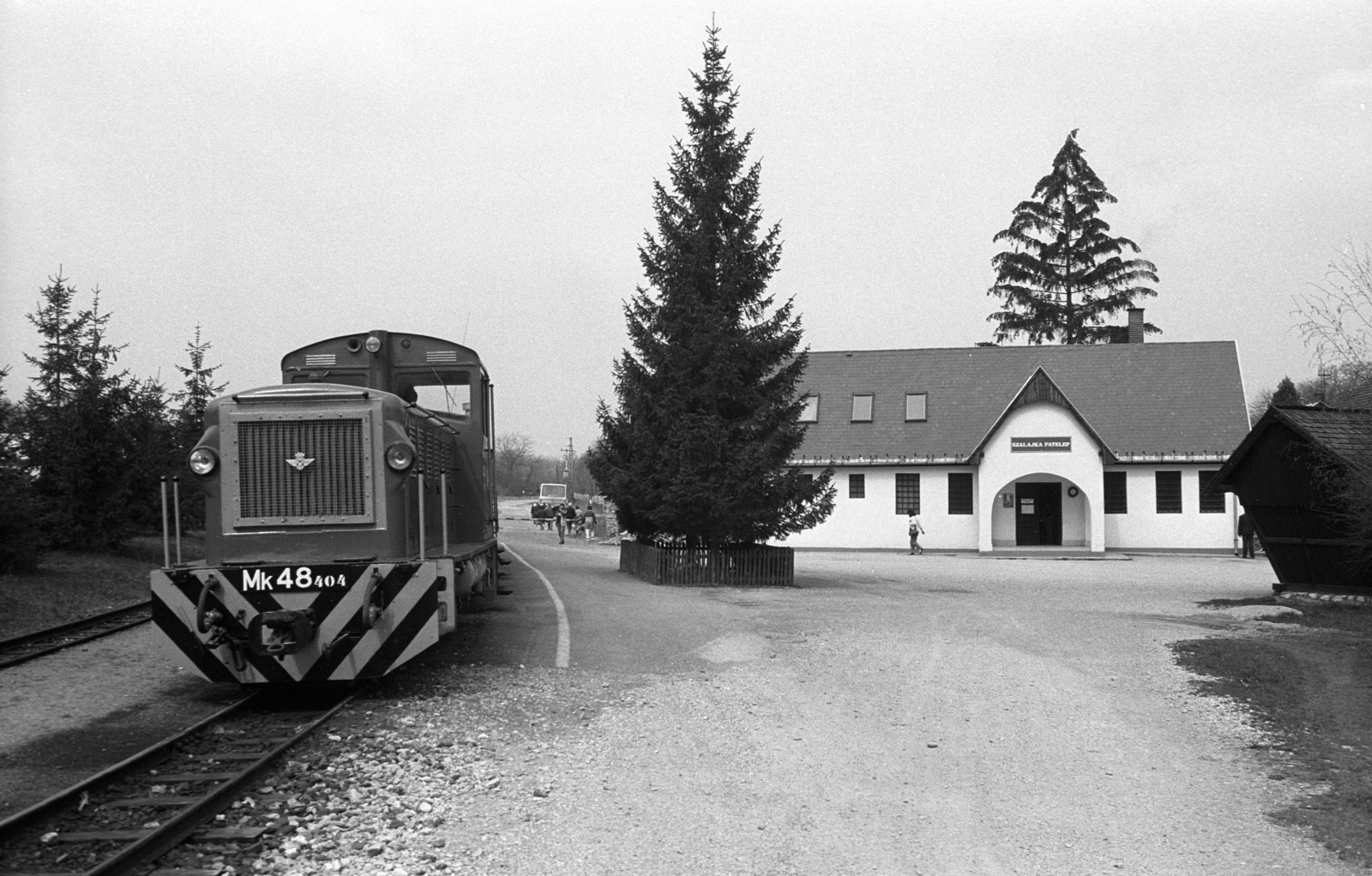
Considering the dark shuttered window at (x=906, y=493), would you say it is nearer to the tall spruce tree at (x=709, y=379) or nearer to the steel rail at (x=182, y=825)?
the tall spruce tree at (x=709, y=379)

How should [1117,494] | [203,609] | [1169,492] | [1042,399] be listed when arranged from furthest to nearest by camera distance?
[1117,494], [1169,492], [1042,399], [203,609]

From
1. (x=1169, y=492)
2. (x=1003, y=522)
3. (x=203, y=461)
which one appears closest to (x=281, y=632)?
(x=203, y=461)

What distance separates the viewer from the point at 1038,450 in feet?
112

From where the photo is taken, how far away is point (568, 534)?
1759 inches

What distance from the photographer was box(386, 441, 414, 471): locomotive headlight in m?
8.83

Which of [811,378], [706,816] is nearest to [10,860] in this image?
[706,816]

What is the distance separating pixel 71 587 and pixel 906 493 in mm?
26166

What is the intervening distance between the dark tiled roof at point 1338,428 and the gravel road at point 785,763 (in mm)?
3005

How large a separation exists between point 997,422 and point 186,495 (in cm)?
2323

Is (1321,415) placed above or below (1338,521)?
above

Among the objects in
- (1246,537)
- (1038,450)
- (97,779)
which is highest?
(1038,450)

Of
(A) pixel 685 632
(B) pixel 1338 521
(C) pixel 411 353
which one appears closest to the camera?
(C) pixel 411 353

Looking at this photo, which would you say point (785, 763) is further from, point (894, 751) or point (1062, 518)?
point (1062, 518)

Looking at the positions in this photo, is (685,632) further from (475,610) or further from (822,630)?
(475,610)
